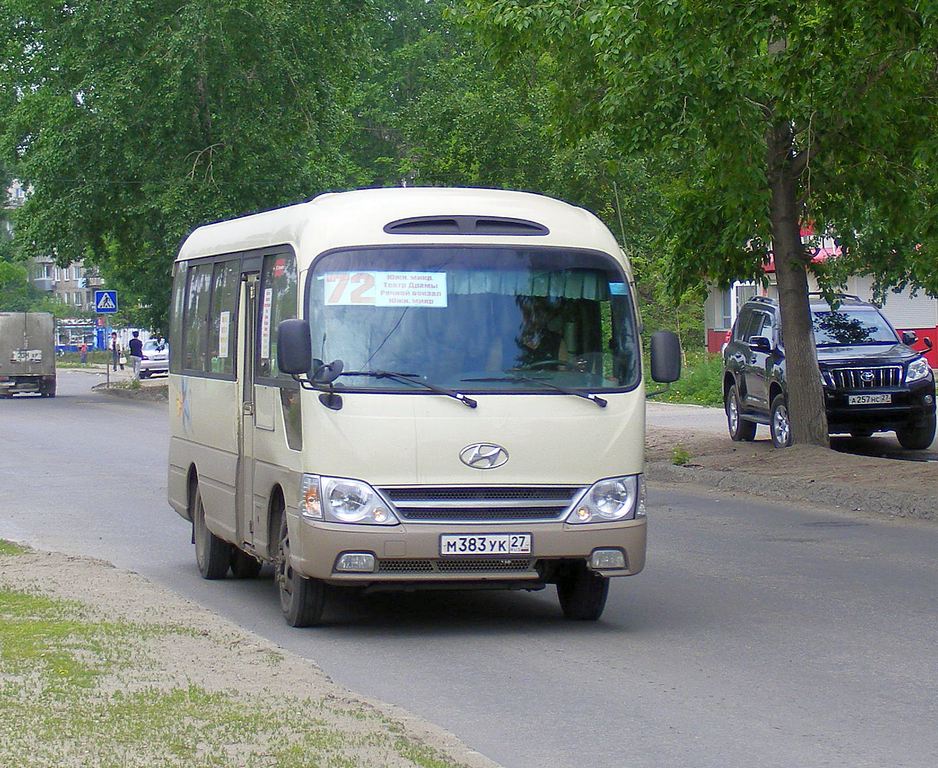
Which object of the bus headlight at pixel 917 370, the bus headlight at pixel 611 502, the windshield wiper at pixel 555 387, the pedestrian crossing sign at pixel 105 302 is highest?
the pedestrian crossing sign at pixel 105 302

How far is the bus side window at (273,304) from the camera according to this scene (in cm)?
1013

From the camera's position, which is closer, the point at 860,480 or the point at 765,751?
the point at 765,751

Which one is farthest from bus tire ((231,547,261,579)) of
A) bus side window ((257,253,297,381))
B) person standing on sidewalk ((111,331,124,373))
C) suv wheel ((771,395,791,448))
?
person standing on sidewalk ((111,331,124,373))

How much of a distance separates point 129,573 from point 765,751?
21.1ft

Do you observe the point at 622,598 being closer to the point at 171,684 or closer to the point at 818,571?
the point at 818,571

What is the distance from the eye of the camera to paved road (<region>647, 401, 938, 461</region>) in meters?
23.7

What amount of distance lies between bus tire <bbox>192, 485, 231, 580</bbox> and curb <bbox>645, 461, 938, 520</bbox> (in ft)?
23.0

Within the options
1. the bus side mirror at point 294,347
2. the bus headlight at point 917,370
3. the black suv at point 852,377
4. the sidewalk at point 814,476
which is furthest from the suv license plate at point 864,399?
the bus side mirror at point 294,347

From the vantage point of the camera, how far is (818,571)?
41.1 ft

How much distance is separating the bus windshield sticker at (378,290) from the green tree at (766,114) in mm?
6367

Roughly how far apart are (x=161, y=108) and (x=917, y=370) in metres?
23.5

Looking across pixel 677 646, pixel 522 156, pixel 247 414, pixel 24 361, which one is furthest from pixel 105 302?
pixel 677 646

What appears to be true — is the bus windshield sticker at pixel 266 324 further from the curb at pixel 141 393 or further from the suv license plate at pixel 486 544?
the curb at pixel 141 393

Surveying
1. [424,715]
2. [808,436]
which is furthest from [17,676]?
[808,436]
